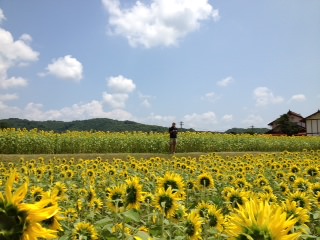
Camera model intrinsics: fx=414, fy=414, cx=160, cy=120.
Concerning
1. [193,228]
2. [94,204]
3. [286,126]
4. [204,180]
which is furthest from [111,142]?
[286,126]

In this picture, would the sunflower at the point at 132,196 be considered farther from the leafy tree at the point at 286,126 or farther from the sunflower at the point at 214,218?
the leafy tree at the point at 286,126

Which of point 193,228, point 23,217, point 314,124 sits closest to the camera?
point 23,217

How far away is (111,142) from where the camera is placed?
21.1m

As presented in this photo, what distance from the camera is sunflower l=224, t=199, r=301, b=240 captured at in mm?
1132

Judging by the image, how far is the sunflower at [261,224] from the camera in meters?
1.13

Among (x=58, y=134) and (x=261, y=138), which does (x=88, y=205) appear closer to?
(x=58, y=134)

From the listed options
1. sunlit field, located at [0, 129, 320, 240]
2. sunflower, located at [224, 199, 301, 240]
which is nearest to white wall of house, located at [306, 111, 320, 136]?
sunlit field, located at [0, 129, 320, 240]

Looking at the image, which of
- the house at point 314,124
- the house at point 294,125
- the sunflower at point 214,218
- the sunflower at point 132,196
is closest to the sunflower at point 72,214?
the sunflower at point 132,196

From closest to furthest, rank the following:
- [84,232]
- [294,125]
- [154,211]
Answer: [84,232]
[154,211]
[294,125]

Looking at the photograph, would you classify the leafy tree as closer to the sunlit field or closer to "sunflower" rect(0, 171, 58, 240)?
the sunlit field

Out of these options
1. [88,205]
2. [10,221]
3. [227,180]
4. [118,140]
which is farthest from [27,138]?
[10,221]

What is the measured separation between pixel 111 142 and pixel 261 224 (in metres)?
20.2

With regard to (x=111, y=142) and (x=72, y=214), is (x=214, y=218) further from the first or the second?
(x=111, y=142)

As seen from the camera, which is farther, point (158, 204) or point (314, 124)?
point (314, 124)
